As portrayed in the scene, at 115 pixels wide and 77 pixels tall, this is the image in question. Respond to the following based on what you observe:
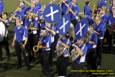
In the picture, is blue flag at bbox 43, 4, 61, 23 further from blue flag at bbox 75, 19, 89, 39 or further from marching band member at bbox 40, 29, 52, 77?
blue flag at bbox 75, 19, 89, 39

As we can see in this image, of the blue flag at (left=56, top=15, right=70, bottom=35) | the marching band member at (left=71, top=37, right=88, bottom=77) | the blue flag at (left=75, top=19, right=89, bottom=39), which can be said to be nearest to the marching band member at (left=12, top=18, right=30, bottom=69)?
the blue flag at (left=56, top=15, right=70, bottom=35)

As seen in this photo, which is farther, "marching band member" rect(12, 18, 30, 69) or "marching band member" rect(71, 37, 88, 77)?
"marching band member" rect(12, 18, 30, 69)

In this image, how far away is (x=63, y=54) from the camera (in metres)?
16.9

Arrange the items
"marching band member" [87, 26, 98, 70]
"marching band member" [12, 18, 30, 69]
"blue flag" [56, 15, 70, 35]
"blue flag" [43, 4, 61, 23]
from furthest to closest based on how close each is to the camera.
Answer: "marching band member" [12, 18, 30, 69]
"marching band member" [87, 26, 98, 70]
"blue flag" [43, 4, 61, 23]
"blue flag" [56, 15, 70, 35]

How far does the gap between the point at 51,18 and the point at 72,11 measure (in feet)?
8.34

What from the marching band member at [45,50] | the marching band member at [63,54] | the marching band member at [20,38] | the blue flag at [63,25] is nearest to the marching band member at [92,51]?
the blue flag at [63,25]

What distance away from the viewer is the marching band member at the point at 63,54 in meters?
16.9

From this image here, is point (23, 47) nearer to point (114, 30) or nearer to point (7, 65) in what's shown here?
point (7, 65)

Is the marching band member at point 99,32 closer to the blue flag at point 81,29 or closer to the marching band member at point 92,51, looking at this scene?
the marching band member at point 92,51

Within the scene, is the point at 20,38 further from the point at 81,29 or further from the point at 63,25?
the point at 81,29

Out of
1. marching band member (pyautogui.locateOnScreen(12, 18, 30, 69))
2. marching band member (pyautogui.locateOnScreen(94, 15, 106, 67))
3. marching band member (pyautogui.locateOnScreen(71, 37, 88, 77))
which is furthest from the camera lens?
marching band member (pyautogui.locateOnScreen(12, 18, 30, 69))

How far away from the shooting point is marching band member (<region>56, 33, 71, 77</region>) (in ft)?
55.4

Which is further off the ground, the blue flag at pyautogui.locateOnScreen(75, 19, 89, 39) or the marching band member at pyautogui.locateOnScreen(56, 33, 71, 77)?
the blue flag at pyautogui.locateOnScreen(75, 19, 89, 39)

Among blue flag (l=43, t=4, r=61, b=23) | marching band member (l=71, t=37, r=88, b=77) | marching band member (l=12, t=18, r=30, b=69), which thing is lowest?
marching band member (l=71, t=37, r=88, b=77)
